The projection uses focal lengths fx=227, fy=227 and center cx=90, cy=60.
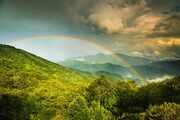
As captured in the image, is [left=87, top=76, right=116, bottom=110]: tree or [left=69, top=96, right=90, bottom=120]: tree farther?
[left=87, top=76, right=116, bottom=110]: tree

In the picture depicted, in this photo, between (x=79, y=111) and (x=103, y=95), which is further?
(x=103, y=95)

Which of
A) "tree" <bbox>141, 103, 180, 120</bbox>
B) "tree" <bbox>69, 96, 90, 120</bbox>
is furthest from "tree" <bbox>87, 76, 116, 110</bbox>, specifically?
"tree" <bbox>141, 103, 180, 120</bbox>

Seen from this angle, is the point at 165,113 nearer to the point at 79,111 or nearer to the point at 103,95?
the point at 79,111

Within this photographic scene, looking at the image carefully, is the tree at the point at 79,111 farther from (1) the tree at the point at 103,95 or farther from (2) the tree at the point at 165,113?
(2) the tree at the point at 165,113

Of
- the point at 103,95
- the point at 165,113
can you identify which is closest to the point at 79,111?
the point at 103,95

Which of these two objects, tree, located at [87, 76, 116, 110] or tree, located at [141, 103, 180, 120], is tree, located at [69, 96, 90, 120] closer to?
tree, located at [87, 76, 116, 110]

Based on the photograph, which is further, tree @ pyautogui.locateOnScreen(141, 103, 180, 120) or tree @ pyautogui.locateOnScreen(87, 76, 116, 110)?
tree @ pyautogui.locateOnScreen(87, 76, 116, 110)

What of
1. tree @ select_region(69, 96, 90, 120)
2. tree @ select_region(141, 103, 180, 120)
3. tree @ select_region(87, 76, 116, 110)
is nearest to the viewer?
tree @ select_region(141, 103, 180, 120)

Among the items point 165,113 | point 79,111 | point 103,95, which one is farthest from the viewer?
point 103,95

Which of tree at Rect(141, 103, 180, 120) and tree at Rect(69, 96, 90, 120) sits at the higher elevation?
tree at Rect(141, 103, 180, 120)

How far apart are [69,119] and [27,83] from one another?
117 metres

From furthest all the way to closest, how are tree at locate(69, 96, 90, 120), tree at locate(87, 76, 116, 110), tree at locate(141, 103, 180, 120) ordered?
tree at locate(87, 76, 116, 110)
tree at locate(69, 96, 90, 120)
tree at locate(141, 103, 180, 120)

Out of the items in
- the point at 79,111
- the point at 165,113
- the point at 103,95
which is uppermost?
the point at 103,95

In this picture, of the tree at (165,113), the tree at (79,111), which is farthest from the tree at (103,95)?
the tree at (165,113)
